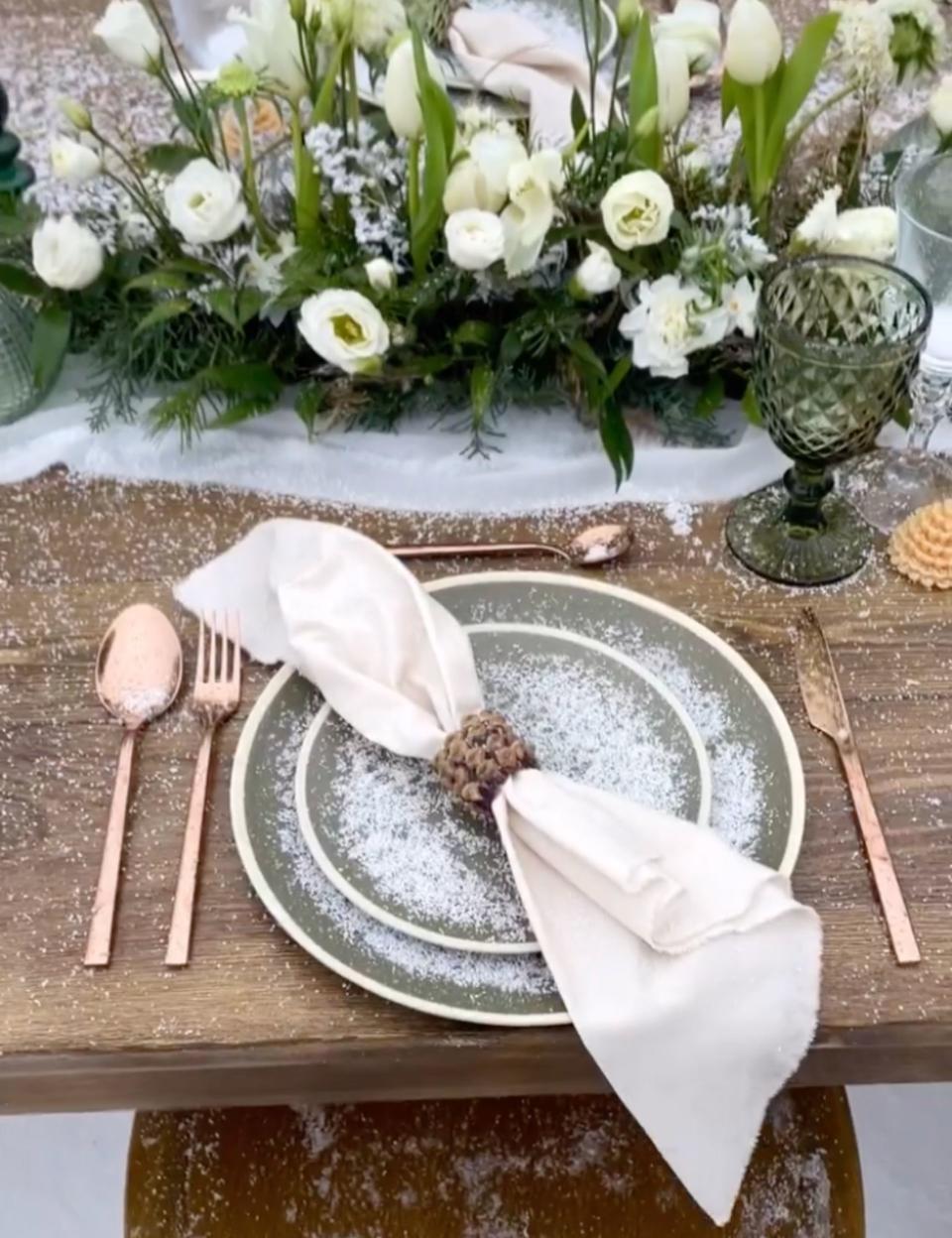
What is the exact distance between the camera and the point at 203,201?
2.72 feet

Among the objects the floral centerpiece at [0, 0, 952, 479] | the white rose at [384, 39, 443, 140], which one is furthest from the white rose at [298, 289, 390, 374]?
the white rose at [384, 39, 443, 140]

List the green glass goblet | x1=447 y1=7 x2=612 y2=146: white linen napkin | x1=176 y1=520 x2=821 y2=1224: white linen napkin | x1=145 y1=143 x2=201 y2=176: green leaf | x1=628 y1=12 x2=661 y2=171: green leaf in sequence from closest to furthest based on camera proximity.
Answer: x1=176 y1=520 x2=821 y2=1224: white linen napkin
the green glass goblet
x1=628 y1=12 x2=661 y2=171: green leaf
x1=145 y1=143 x2=201 y2=176: green leaf
x1=447 y1=7 x2=612 y2=146: white linen napkin

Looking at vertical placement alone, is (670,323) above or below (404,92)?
below

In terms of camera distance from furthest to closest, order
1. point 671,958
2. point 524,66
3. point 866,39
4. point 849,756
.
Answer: point 524,66, point 866,39, point 849,756, point 671,958

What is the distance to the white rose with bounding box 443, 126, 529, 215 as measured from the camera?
0.81 metres

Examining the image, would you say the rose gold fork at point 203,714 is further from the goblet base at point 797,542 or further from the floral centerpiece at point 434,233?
the goblet base at point 797,542

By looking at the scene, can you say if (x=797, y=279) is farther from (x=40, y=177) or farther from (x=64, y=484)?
(x=40, y=177)

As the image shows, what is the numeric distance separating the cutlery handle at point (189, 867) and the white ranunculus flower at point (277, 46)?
43cm

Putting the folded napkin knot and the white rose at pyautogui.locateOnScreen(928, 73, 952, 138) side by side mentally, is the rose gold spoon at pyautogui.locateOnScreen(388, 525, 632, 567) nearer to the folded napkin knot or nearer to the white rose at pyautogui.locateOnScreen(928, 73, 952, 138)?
the folded napkin knot

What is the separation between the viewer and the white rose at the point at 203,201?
828 millimetres

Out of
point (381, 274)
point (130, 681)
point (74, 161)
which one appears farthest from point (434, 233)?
point (130, 681)

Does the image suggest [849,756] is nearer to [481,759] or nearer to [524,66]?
[481,759]

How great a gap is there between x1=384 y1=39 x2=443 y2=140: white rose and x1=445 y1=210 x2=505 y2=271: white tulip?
7 cm

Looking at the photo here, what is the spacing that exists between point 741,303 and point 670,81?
0.53 feet
